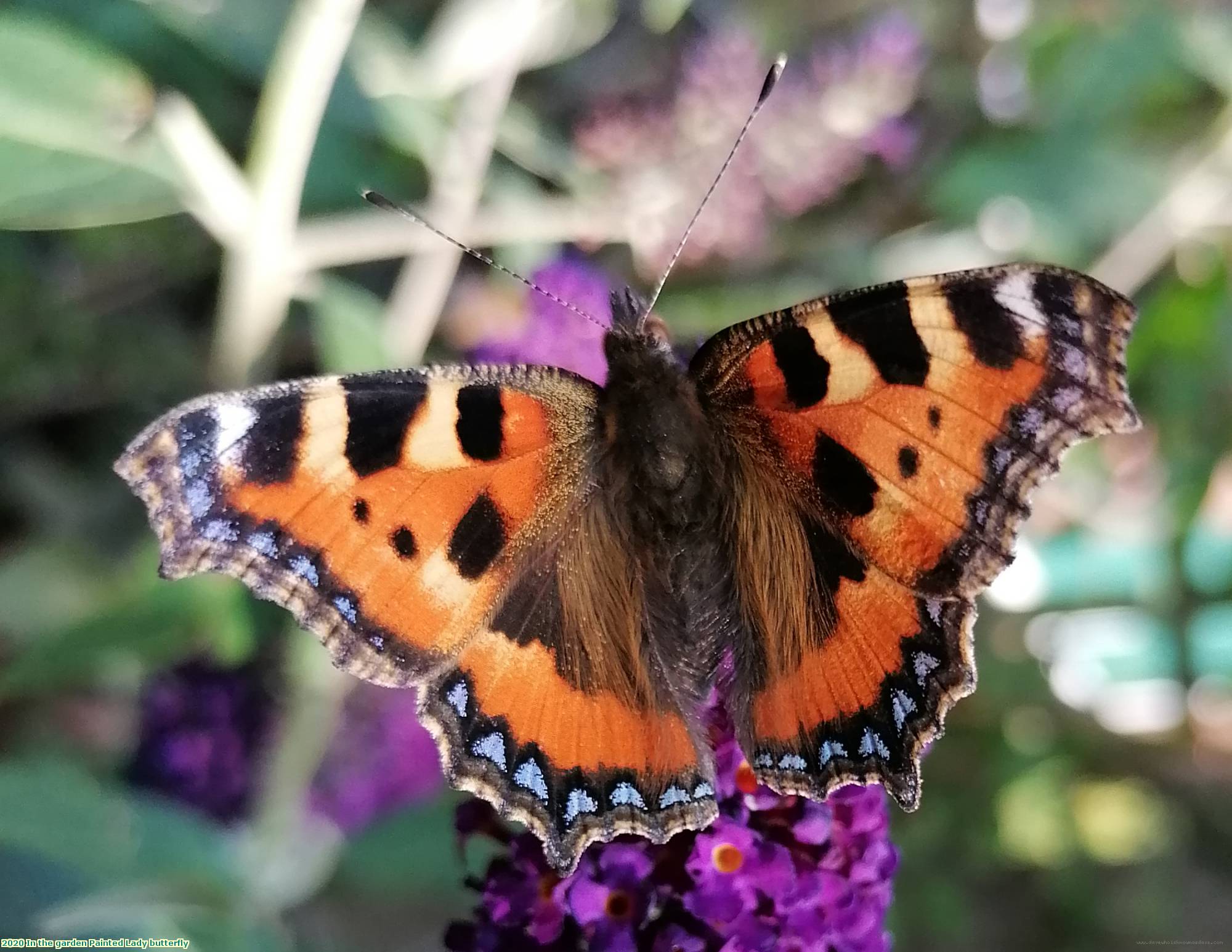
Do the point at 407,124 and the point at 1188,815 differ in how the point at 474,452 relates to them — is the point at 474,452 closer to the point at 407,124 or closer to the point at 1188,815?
the point at 407,124

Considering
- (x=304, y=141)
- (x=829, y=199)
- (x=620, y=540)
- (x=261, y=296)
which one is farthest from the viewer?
(x=829, y=199)

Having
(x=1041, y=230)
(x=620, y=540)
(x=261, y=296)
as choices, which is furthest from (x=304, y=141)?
(x=1041, y=230)

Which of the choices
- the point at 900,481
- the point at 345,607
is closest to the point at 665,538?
the point at 900,481

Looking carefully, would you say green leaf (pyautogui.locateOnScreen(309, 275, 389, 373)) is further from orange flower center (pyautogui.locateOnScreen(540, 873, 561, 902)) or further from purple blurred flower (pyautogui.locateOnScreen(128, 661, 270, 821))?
orange flower center (pyautogui.locateOnScreen(540, 873, 561, 902))

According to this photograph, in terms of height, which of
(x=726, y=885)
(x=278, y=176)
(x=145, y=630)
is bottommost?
(x=726, y=885)

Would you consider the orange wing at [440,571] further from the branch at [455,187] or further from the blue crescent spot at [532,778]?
the branch at [455,187]

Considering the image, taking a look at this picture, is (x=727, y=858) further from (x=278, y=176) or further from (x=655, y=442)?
(x=278, y=176)
